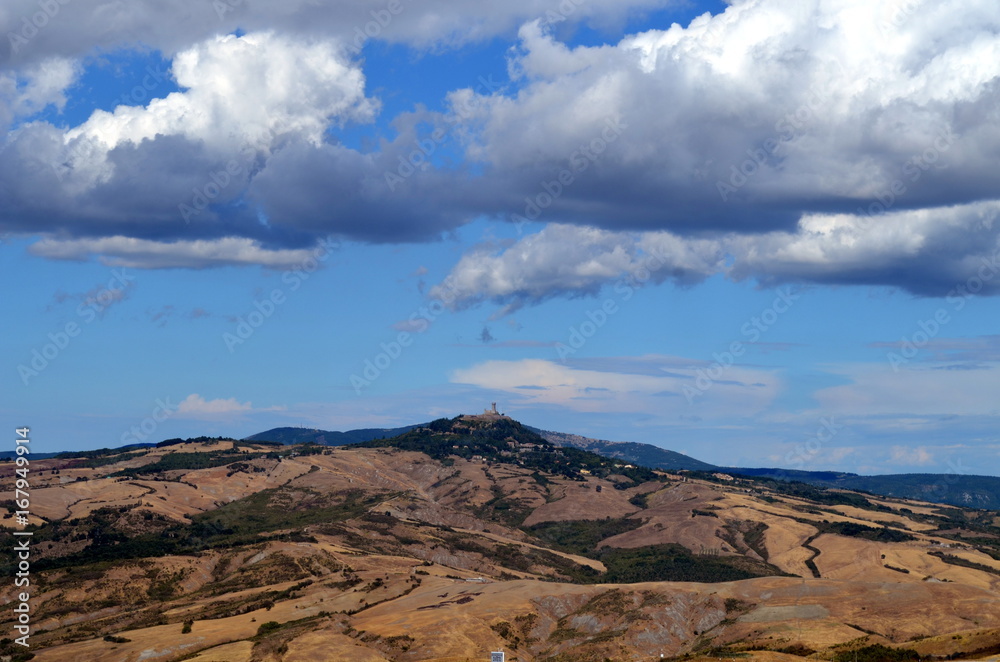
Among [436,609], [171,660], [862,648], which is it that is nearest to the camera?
[862,648]

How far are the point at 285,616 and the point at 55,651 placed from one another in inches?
1481

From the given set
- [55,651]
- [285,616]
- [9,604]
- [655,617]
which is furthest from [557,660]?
[9,604]

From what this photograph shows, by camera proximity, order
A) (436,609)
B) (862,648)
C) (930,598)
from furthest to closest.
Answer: (436,609)
(930,598)
(862,648)

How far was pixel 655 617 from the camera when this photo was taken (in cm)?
16150

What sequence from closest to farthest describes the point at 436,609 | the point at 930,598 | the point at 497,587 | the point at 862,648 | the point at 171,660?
the point at 862,648, the point at 171,660, the point at 930,598, the point at 436,609, the point at 497,587

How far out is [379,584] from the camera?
19675 cm

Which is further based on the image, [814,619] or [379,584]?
[379,584]

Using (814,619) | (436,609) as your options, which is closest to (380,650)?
(436,609)

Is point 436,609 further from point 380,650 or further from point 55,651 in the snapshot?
point 55,651

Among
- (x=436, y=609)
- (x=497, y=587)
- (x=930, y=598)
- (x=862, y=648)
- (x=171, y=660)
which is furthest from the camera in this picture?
(x=497, y=587)

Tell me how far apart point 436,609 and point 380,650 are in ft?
74.8

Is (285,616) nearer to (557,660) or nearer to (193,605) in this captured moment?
(193,605)

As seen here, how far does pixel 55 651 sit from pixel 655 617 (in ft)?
329

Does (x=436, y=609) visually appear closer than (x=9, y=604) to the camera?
Yes
